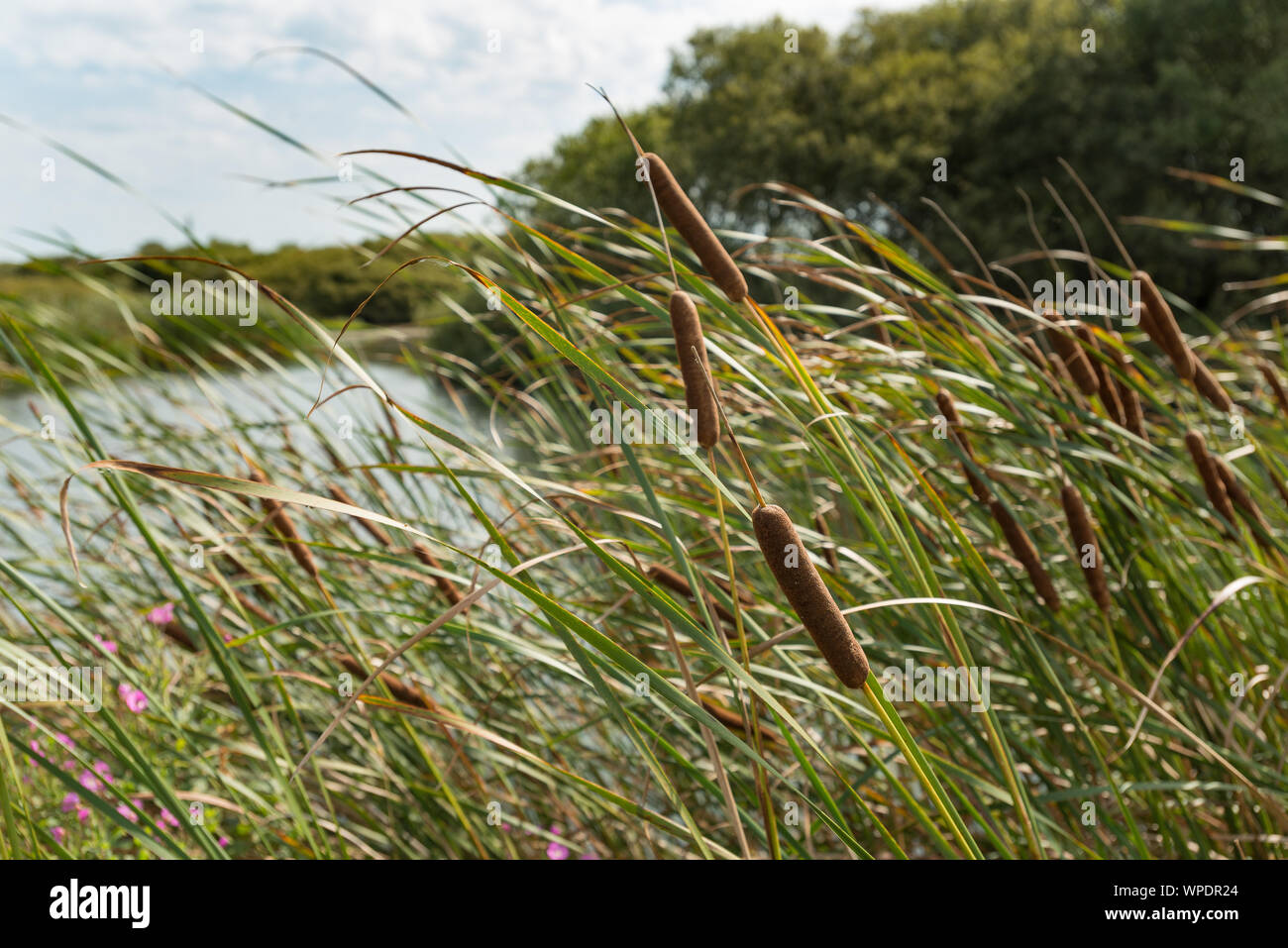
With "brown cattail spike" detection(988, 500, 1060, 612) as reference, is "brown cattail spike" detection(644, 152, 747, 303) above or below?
above

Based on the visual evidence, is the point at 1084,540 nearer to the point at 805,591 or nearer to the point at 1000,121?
the point at 805,591

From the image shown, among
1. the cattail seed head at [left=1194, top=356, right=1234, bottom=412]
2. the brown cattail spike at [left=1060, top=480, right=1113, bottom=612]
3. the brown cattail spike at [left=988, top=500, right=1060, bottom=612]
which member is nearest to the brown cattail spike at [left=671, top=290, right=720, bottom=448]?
the brown cattail spike at [left=988, top=500, right=1060, bottom=612]

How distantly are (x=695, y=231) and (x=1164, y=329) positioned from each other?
1033mm

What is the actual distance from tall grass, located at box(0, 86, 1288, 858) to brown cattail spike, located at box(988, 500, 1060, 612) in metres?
0.02

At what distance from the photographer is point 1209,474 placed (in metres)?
1.32

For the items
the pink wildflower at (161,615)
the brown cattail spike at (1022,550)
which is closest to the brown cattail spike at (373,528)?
the pink wildflower at (161,615)

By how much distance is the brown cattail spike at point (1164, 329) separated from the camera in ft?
4.78

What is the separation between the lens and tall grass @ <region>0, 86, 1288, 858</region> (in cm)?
105

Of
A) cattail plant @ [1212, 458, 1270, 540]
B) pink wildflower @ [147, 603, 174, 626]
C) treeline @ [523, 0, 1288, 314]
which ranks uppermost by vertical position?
treeline @ [523, 0, 1288, 314]

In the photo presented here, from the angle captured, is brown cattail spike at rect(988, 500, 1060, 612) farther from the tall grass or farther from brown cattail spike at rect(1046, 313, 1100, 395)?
brown cattail spike at rect(1046, 313, 1100, 395)

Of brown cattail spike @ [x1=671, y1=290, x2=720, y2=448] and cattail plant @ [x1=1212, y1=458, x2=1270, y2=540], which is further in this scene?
cattail plant @ [x1=1212, y1=458, x2=1270, y2=540]

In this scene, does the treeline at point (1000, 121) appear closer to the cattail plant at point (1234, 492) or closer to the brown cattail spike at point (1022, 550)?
the cattail plant at point (1234, 492)

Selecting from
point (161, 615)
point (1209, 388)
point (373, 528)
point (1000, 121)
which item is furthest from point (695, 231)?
point (1000, 121)
